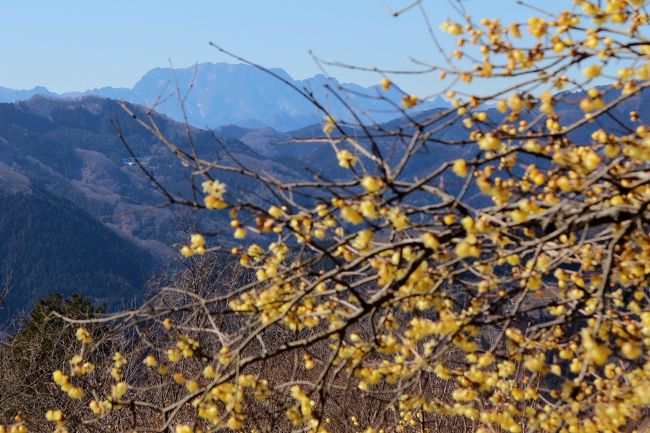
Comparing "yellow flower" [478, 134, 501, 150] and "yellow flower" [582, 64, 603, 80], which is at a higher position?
"yellow flower" [582, 64, 603, 80]

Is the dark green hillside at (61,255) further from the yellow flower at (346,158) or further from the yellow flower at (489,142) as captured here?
the yellow flower at (489,142)

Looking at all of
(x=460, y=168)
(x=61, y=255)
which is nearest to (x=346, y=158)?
(x=460, y=168)

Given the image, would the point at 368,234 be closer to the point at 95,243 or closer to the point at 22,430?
the point at 22,430

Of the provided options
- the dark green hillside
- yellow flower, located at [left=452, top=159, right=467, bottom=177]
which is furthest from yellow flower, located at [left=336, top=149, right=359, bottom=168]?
the dark green hillside

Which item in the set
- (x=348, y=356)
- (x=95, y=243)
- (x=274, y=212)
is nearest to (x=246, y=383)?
(x=348, y=356)

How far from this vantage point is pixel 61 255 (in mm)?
147750

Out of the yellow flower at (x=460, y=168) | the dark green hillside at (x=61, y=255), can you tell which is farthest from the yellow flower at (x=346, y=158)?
the dark green hillside at (x=61, y=255)

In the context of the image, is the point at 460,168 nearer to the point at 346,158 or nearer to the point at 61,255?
the point at 346,158

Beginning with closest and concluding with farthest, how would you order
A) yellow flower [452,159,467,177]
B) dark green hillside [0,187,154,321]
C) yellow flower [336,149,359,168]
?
yellow flower [452,159,467,177] → yellow flower [336,149,359,168] → dark green hillside [0,187,154,321]

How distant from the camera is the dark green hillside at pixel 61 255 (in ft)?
456

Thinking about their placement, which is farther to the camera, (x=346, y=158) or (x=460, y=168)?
(x=346, y=158)

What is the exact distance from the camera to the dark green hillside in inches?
5468

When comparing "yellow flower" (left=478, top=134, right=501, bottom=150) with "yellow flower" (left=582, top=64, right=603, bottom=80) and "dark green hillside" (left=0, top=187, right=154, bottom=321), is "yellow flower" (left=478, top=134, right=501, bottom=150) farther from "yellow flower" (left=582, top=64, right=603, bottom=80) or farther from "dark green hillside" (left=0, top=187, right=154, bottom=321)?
"dark green hillside" (left=0, top=187, right=154, bottom=321)

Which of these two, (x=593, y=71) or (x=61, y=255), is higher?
(x=593, y=71)
